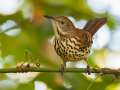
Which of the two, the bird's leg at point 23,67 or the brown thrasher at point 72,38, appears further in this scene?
the brown thrasher at point 72,38

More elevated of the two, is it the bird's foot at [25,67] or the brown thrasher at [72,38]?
the brown thrasher at [72,38]

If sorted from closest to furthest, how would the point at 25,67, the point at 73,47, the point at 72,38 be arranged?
the point at 25,67 → the point at 73,47 → the point at 72,38

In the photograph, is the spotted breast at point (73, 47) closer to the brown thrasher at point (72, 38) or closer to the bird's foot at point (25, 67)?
the brown thrasher at point (72, 38)

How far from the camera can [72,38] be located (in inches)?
98.7

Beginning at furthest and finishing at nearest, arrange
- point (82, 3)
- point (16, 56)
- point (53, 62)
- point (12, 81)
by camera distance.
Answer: point (82, 3)
point (53, 62)
point (16, 56)
point (12, 81)

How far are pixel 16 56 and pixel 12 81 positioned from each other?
0.20 meters

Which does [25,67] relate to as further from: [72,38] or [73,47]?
[72,38]

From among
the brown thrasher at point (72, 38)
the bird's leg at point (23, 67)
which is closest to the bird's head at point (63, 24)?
the brown thrasher at point (72, 38)

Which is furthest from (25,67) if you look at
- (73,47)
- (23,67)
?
(73,47)

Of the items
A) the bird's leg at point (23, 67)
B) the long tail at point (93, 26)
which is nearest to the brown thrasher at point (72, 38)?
the long tail at point (93, 26)

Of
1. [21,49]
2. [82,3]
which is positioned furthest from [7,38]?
[82,3]

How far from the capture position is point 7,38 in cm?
211

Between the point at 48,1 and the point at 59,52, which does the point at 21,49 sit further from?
the point at 48,1

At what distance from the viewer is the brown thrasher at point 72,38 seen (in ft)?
7.67
